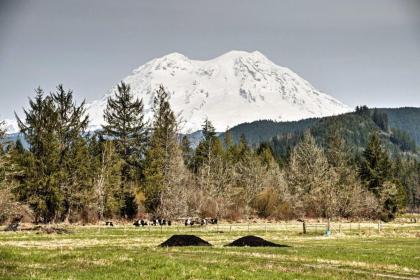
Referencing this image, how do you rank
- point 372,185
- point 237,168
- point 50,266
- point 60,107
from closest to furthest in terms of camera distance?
point 50,266 < point 60,107 < point 372,185 < point 237,168

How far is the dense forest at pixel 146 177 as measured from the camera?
7556 cm

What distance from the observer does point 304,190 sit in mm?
101500

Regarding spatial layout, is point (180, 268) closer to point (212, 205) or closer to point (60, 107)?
point (60, 107)

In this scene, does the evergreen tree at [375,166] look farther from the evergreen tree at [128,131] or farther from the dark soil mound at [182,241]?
the dark soil mound at [182,241]

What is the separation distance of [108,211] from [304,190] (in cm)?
3815

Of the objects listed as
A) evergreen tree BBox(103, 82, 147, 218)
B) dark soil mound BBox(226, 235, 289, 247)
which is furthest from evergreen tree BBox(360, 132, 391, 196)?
dark soil mound BBox(226, 235, 289, 247)

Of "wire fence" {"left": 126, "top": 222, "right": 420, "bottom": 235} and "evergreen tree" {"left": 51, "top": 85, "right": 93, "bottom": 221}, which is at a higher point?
"evergreen tree" {"left": 51, "top": 85, "right": 93, "bottom": 221}

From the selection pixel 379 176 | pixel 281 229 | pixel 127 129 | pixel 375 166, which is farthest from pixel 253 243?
pixel 375 166

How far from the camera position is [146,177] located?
86562 millimetres

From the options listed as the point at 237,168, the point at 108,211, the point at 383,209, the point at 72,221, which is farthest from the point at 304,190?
the point at 72,221

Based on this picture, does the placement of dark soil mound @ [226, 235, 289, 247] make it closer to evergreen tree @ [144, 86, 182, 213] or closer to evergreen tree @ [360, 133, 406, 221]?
evergreen tree @ [144, 86, 182, 213]

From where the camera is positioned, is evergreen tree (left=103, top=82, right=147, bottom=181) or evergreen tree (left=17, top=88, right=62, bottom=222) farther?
evergreen tree (left=103, top=82, right=147, bottom=181)

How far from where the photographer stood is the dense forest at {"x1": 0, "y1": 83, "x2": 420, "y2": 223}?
7556 centimetres

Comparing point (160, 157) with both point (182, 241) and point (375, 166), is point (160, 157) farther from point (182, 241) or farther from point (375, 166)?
point (375, 166)
